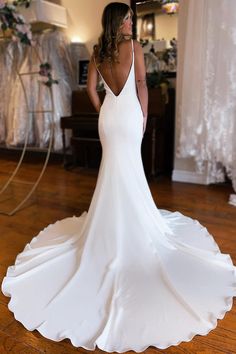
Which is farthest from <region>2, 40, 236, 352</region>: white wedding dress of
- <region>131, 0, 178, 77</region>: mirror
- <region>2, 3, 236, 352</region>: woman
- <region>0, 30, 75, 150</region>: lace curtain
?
<region>0, 30, 75, 150</region>: lace curtain

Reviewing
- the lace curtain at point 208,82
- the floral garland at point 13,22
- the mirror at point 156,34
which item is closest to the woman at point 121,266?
the floral garland at point 13,22

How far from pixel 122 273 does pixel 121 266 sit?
5 cm

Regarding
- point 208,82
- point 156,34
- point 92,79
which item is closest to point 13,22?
point 92,79

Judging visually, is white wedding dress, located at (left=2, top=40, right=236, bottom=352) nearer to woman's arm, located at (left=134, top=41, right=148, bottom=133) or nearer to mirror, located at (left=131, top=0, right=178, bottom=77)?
woman's arm, located at (left=134, top=41, right=148, bottom=133)

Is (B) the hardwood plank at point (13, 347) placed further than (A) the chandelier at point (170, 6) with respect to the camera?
No

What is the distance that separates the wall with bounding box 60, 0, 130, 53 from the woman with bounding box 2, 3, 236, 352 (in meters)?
2.97

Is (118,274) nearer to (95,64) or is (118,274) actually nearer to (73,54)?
(95,64)

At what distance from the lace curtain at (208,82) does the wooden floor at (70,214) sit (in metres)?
0.38

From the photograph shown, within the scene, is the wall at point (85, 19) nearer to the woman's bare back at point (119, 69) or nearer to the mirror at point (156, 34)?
the mirror at point (156, 34)

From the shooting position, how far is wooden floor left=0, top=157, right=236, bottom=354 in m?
1.33

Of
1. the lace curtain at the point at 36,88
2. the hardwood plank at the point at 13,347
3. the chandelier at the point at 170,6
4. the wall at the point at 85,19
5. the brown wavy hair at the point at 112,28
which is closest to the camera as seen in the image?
the hardwood plank at the point at 13,347

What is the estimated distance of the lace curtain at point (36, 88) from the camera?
15.3 ft

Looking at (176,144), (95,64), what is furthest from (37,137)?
(95,64)

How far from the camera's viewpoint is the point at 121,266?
176cm
